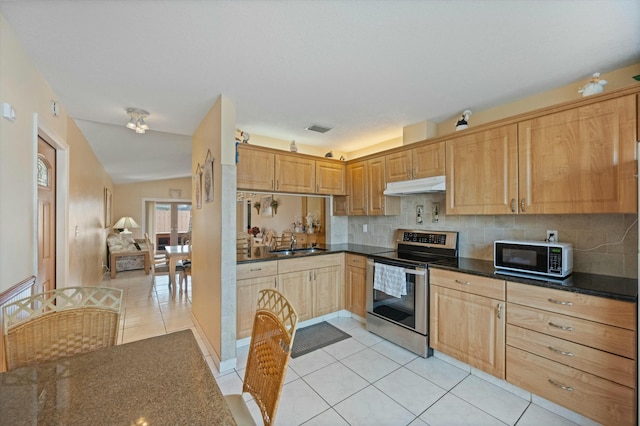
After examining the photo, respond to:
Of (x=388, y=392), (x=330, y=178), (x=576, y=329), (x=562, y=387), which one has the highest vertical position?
(x=330, y=178)

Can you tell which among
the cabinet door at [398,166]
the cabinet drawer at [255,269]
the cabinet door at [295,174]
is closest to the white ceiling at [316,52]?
the cabinet door at [398,166]

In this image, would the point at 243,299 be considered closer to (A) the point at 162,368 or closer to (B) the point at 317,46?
(A) the point at 162,368

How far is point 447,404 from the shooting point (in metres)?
1.94

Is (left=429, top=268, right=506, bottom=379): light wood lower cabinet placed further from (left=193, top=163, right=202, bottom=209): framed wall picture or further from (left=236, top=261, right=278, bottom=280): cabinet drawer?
(left=193, top=163, right=202, bottom=209): framed wall picture

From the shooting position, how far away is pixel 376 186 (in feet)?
11.4

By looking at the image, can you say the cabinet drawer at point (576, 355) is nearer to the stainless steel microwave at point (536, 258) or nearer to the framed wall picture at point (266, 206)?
the stainless steel microwave at point (536, 258)

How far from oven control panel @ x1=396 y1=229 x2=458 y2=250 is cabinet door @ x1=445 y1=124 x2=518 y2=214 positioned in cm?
39

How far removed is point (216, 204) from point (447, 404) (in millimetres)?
2477

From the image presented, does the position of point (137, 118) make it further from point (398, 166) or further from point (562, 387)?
point (562, 387)

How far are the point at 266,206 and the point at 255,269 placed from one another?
43.8 inches

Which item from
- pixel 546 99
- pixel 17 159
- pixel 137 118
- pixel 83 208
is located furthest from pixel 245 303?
pixel 546 99

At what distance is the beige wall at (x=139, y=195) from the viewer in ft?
26.4

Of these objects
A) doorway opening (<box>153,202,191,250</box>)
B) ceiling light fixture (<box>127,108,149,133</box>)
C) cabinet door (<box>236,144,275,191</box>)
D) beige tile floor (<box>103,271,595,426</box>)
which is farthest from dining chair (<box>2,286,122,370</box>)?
doorway opening (<box>153,202,191,250</box>)

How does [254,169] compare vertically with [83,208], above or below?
above
